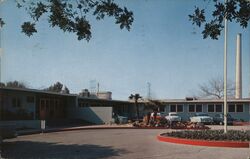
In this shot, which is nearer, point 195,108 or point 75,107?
point 75,107

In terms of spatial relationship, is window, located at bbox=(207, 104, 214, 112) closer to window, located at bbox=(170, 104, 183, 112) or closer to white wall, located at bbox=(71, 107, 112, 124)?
window, located at bbox=(170, 104, 183, 112)

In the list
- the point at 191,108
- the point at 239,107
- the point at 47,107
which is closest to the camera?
the point at 47,107

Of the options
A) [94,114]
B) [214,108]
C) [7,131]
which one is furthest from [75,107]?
[7,131]

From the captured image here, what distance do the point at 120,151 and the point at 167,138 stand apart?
4.62 meters

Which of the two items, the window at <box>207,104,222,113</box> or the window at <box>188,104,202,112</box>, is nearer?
the window at <box>207,104,222,113</box>

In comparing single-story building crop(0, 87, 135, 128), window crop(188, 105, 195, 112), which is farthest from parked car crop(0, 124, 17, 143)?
window crop(188, 105, 195, 112)

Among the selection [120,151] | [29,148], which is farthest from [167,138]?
[29,148]

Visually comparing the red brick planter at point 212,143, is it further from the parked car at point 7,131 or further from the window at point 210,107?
the window at point 210,107

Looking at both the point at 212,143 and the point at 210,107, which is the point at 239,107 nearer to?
the point at 210,107

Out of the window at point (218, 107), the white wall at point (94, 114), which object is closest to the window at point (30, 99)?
the white wall at point (94, 114)


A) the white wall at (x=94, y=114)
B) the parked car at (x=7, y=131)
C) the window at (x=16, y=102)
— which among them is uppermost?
the window at (x=16, y=102)

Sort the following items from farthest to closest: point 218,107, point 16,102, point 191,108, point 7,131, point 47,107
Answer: point 191,108
point 218,107
point 47,107
point 16,102
point 7,131

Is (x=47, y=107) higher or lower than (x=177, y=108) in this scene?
higher

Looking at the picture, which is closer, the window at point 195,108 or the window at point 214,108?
the window at point 214,108
